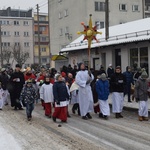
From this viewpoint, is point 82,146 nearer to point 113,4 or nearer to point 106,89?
point 106,89

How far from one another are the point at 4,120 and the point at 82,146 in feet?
15.6

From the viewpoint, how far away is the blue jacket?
39.3ft

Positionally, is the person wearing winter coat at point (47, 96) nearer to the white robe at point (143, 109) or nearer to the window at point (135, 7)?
the white robe at point (143, 109)

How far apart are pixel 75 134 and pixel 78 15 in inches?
1515

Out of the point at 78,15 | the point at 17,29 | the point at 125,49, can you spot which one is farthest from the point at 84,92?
the point at 17,29

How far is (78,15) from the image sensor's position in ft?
152

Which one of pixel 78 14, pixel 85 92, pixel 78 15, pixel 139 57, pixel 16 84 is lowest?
pixel 85 92

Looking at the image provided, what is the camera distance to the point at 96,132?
937 cm

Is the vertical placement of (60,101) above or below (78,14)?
below

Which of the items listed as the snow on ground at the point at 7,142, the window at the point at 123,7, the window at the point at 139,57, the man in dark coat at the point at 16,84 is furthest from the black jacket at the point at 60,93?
the window at the point at 123,7

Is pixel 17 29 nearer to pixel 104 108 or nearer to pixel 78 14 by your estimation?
pixel 78 14

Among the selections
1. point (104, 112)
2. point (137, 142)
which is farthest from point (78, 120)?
point (137, 142)

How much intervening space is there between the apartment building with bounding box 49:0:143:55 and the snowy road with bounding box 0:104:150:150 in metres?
35.0

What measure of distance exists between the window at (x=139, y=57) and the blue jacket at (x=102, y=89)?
697 centimetres
